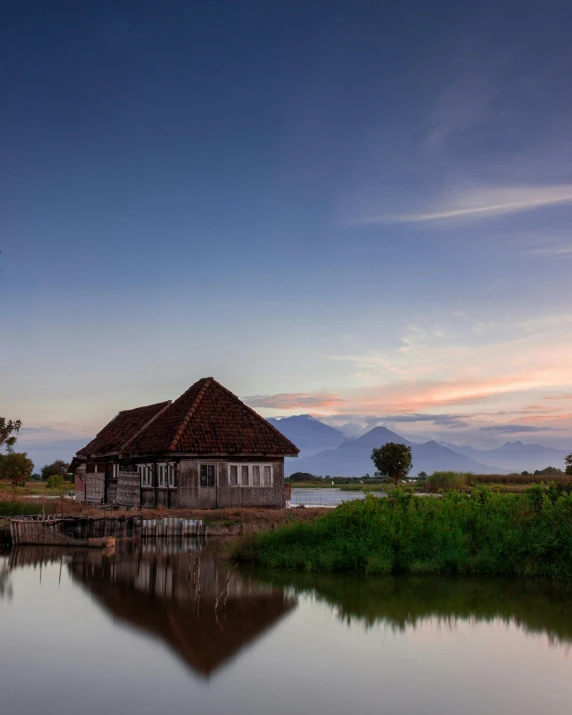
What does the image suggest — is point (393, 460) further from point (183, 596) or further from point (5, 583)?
point (183, 596)

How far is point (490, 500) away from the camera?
Result: 2356 centimetres

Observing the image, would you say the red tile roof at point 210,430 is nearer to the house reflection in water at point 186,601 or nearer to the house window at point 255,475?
the house window at point 255,475

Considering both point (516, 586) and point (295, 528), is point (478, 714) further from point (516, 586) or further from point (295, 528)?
point (295, 528)

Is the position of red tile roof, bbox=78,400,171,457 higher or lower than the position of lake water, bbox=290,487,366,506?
higher

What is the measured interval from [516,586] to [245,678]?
10.0 m

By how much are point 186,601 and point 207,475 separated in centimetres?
1772

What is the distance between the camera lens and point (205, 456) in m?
34.0

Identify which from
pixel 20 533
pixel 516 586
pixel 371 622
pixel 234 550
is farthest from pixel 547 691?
pixel 20 533

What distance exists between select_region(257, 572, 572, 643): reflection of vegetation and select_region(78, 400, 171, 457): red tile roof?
73.2 ft

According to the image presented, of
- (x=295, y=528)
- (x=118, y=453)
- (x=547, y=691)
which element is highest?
(x=118, y=453)

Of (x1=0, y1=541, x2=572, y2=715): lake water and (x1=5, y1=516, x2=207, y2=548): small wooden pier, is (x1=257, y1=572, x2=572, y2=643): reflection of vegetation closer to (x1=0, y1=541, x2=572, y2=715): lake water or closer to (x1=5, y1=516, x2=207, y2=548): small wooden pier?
(x1=0, y1=541, x2=572, y2=715): lake water

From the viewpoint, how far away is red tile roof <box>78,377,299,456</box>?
33.8m

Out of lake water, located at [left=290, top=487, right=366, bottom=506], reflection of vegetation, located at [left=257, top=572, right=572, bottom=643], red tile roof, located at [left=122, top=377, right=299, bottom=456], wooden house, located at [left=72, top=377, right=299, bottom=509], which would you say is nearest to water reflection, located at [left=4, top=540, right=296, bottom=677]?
reflection of vegetation, located at [left=257, top=572, right=572, bottom=643]

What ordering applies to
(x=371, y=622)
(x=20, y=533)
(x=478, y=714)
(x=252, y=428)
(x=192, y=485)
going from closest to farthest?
(x=478, y=714)
(x=371, y=622)
(x=20, y=533)
(x=192, y=485)
(x=252, y=428)
